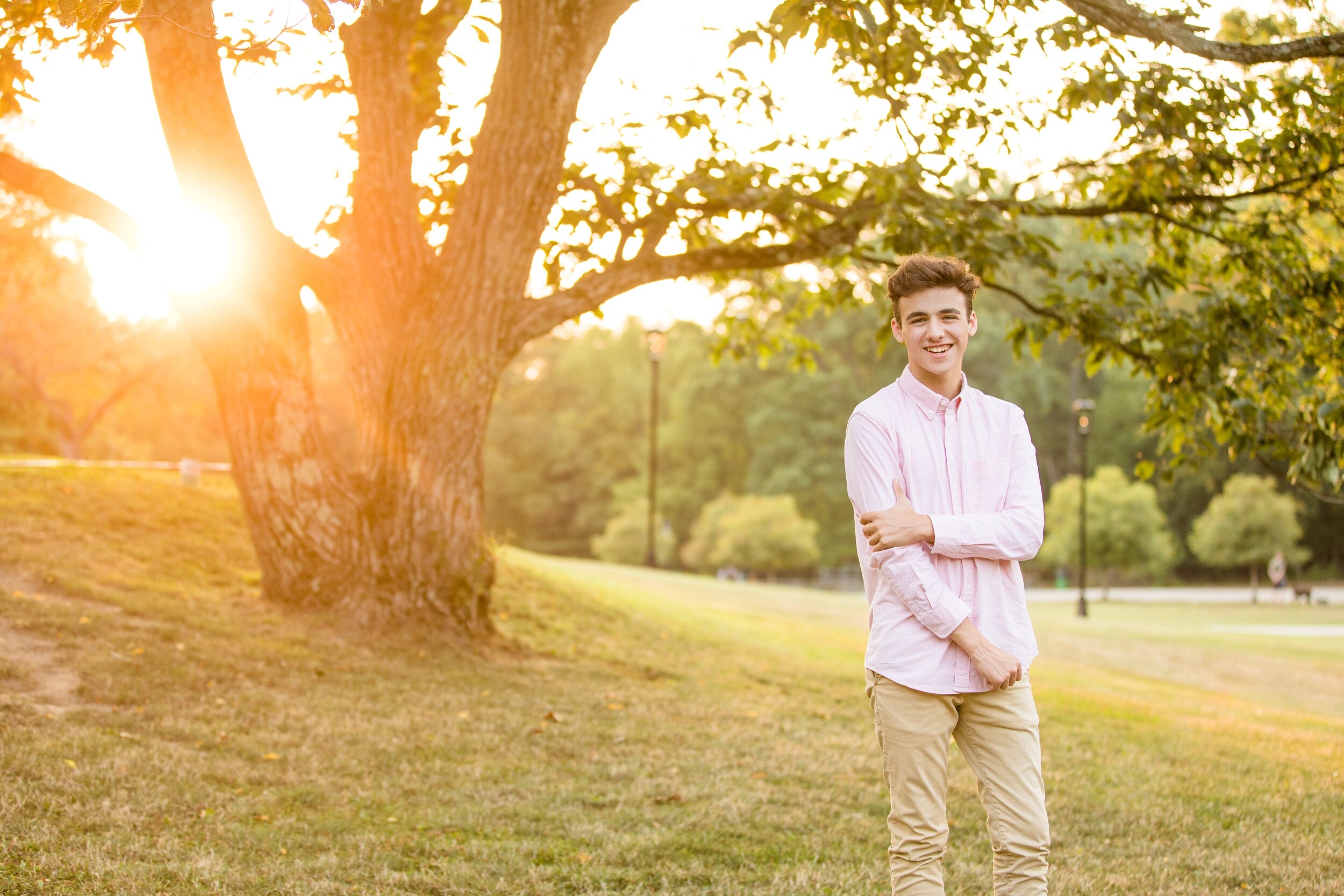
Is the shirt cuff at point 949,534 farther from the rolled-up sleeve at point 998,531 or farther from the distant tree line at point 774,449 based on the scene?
the distant tree line at point 774,449

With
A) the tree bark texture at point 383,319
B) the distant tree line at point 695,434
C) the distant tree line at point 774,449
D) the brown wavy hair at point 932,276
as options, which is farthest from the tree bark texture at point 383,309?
the distant tree line at point 774,449

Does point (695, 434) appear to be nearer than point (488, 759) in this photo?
No

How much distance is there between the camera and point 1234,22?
13391 mm

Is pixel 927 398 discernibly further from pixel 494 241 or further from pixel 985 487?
pixel 494 241

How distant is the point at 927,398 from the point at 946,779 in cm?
109

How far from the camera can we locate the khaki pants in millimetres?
3051

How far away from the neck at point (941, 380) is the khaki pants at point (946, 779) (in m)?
0.88

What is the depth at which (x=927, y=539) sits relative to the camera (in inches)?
121

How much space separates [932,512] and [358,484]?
682cm

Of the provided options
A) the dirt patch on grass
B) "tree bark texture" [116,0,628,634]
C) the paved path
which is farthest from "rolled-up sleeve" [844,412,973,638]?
the paved path

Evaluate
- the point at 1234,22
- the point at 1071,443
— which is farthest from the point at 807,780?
the point at 1071,443

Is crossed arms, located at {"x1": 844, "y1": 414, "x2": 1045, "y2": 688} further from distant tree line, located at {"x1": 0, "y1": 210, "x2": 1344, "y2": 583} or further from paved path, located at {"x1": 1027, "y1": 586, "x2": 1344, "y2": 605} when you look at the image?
paved path, located at {"x1": 1027, "y1": 586, "x2": 1344, "y2": 605}

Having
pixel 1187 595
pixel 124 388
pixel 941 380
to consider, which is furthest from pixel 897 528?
pixel 1187 595

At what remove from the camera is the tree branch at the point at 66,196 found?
343 inches
